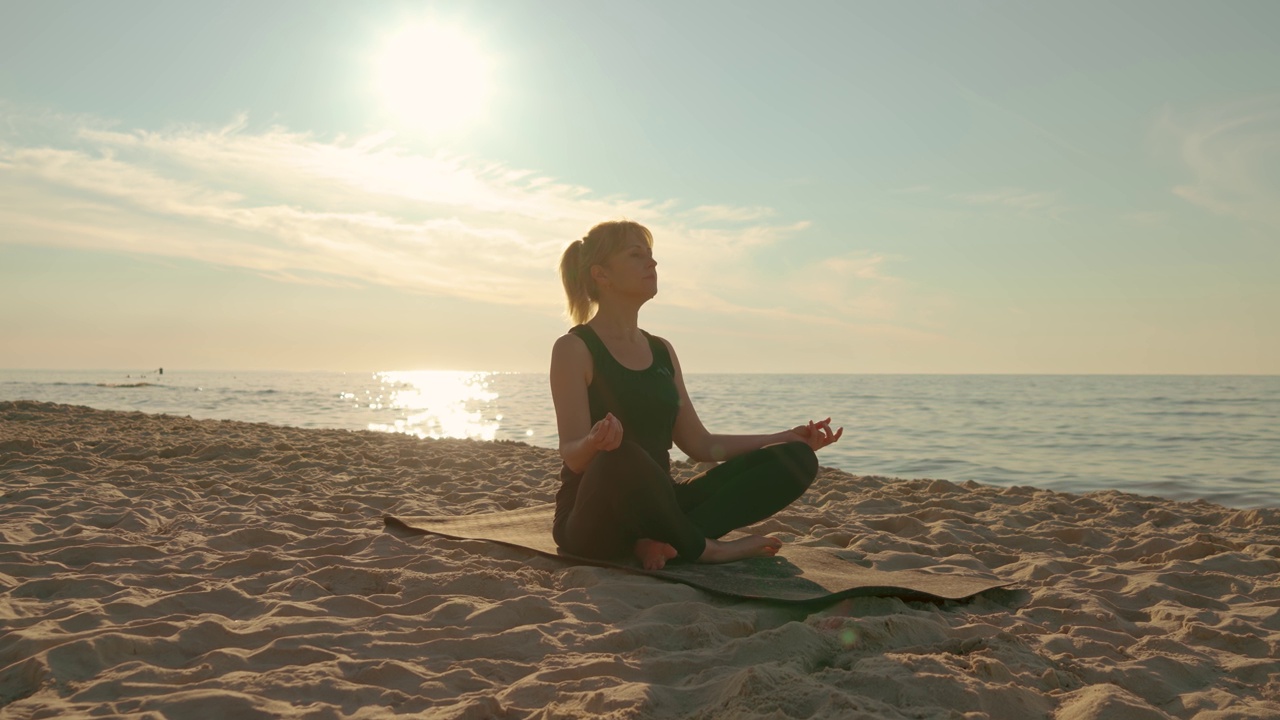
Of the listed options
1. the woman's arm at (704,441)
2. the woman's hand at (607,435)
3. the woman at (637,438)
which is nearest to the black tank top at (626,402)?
the woman at (637,438)

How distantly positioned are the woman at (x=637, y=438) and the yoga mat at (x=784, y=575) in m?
0.09

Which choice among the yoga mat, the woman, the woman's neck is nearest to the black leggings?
the woman

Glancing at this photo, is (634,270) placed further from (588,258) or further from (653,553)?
(653,553)

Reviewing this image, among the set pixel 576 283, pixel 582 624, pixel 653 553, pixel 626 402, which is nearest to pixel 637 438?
pixel 626 402

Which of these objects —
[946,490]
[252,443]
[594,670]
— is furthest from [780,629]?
[252,443]

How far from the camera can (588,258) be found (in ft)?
12.5

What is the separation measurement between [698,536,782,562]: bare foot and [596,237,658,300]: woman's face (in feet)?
3.83

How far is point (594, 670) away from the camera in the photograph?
2354 millimetres

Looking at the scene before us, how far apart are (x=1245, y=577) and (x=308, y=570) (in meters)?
4.08

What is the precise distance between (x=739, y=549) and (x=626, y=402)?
0.83 m

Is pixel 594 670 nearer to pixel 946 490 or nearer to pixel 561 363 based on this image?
pixel 561 363

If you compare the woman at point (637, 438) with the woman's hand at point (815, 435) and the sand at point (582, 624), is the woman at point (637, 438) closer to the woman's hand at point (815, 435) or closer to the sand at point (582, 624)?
the woman's hand at point (815, 435)

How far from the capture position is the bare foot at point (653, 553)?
345cm

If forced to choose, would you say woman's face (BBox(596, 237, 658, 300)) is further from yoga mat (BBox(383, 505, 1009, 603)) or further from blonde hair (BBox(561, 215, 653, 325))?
yoga mat (BBox(383, 505, 1009, 603))
